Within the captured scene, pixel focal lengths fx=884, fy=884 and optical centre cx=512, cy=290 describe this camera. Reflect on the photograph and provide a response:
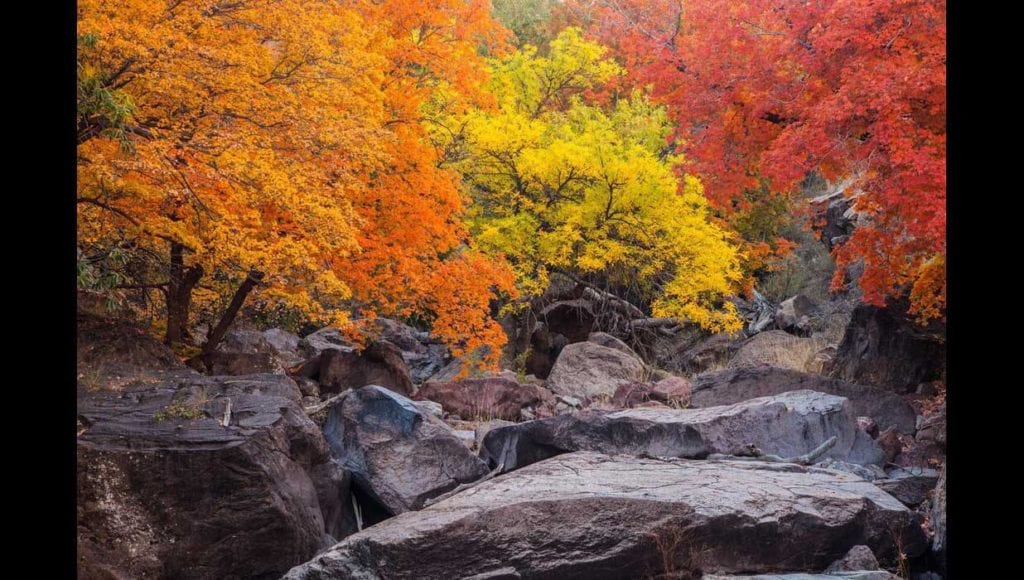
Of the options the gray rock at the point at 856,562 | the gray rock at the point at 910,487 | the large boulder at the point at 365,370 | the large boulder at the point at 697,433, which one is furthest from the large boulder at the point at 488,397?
the gray rock at the point at 856,562

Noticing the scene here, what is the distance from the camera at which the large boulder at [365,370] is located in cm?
1666

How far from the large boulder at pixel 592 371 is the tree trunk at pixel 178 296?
681 centimetres

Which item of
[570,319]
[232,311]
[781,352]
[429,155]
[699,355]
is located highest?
[429,155]

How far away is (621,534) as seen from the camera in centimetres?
607

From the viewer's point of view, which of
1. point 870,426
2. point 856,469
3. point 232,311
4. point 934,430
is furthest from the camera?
point 232,311

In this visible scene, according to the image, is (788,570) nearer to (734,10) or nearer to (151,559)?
(151,559)

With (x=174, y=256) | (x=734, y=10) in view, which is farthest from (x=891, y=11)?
(x=174, y=256)

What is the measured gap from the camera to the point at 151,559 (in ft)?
22.7

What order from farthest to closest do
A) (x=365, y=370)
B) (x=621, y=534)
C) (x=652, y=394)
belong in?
(x=365, y=370) → (x=652, y=394) → (x=621, y=534)

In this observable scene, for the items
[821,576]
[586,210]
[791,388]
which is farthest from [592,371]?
[821,576]

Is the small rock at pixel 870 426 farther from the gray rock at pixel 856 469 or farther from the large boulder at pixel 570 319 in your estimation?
the large boulder at pixel 570 319

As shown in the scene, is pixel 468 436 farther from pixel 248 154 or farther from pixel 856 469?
pixel 856 469

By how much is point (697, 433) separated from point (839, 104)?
3.89m

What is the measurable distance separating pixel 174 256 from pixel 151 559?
224 inches
